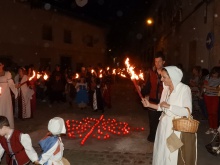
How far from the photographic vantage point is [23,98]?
37.8 feet

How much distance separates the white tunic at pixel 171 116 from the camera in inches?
182

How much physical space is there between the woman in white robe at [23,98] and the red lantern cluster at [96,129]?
5.62ft

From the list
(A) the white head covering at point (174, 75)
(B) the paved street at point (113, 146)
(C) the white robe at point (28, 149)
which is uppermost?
(A) the white head covering at point (174, 75)

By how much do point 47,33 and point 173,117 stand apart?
24.6 metres

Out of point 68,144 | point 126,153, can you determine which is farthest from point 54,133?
point 68,144

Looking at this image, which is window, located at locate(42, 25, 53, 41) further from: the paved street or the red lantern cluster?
the red lantern cluster

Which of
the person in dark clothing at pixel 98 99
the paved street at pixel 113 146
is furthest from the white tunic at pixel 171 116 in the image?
the person in dark clothing at pixel 98 99

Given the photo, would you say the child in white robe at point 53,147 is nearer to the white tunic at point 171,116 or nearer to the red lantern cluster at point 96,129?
the white tunic at point 171,116

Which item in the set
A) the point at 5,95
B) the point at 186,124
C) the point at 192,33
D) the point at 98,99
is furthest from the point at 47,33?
the point at 186,124

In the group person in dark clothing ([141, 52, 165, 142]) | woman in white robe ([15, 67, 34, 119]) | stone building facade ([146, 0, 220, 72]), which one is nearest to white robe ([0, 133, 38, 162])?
person in dark clothing ([141, 52, 165, 142])

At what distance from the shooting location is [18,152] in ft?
15.6

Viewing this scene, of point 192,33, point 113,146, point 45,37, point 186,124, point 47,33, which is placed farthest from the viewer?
point 47,33

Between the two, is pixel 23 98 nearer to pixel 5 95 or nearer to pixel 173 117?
pixel 5 95

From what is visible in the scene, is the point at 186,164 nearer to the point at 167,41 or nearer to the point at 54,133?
the point at 54,133
